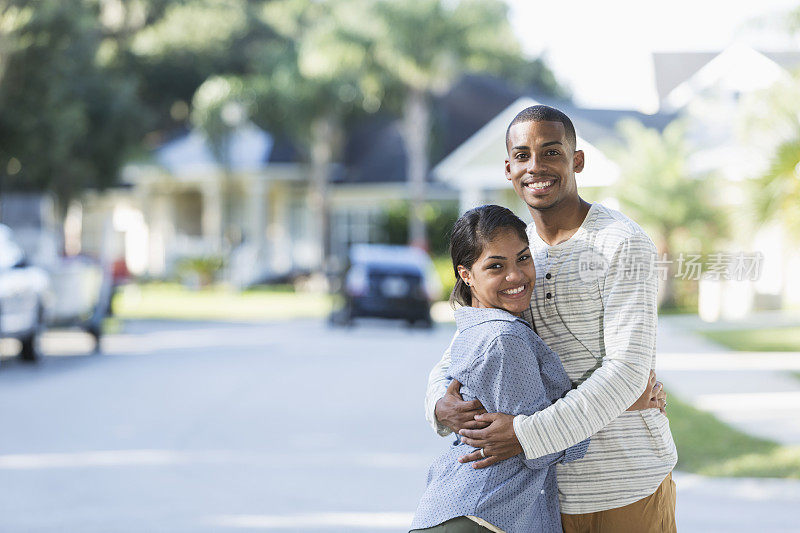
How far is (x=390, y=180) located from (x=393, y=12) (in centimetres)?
770

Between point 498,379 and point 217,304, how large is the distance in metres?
25.5

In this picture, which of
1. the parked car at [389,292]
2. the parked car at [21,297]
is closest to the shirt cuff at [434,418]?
the parked car at [21,297]

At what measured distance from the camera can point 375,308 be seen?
66.2ft

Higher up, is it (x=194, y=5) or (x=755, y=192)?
(x=194, y=5)

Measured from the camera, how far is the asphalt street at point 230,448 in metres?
6.67


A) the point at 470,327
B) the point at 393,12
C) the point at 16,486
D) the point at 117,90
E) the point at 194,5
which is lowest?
the point at 16,486

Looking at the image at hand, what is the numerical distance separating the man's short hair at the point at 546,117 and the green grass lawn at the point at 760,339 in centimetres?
1438

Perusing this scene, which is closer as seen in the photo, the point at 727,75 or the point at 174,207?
the point at 727,75

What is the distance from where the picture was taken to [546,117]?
2.84m

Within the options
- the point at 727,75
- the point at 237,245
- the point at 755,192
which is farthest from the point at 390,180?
the point at 727,75

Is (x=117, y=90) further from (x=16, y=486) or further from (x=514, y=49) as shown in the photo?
(x=514, y=49)

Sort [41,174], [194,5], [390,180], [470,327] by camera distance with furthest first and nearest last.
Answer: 1. [194,5]
2. [390,180]
3. [41,174]
4. [470,327]

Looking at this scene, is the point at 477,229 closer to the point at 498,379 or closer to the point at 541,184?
the point at 541,184

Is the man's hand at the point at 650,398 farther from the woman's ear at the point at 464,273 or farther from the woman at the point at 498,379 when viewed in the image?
the woman's ear at the point at 464,273
